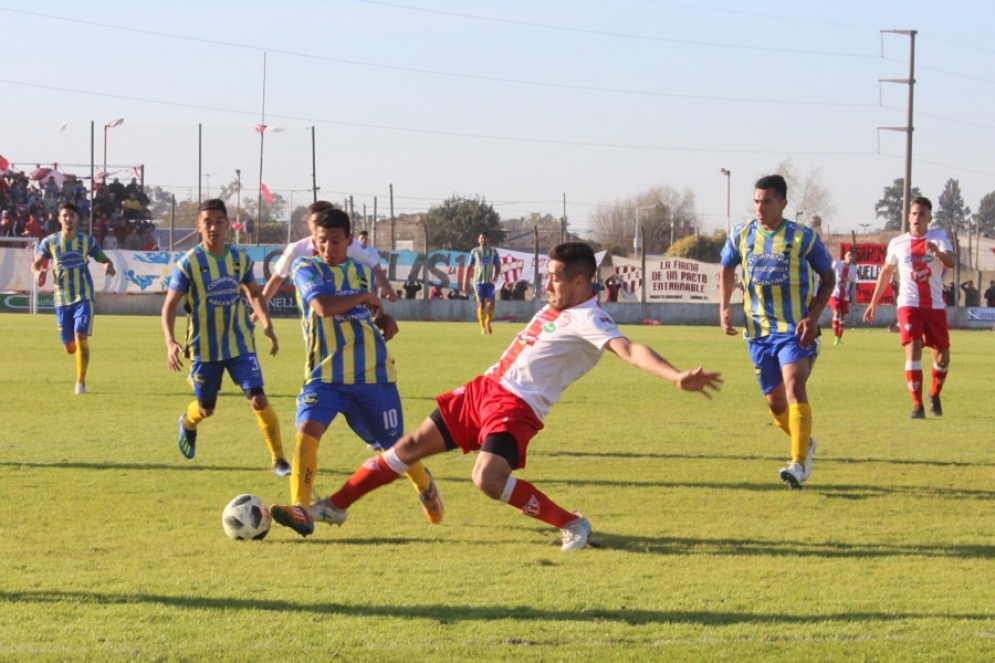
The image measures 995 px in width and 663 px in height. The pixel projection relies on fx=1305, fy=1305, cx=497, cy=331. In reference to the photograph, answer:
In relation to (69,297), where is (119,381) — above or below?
below

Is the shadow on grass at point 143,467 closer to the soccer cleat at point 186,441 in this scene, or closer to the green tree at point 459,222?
the soccer cleat at point 186,441

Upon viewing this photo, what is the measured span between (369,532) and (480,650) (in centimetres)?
239

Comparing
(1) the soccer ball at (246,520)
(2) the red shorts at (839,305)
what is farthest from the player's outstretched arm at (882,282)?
(2) the red shorts at (839,305)

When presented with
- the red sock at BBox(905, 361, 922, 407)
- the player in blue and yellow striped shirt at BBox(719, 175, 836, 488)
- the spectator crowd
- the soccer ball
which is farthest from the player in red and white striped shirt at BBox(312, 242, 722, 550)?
the spectator crowd

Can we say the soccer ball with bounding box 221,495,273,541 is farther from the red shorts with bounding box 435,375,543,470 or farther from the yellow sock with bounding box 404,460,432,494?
the red shorts with bounding box 435,375,543,470

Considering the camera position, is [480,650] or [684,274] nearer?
[480,650]

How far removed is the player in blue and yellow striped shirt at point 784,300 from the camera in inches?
343

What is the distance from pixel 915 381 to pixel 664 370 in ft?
28.3

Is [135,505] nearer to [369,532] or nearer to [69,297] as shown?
[369,532]

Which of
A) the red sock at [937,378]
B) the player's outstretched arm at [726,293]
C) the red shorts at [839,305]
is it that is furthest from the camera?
the red shorts at [839,305]

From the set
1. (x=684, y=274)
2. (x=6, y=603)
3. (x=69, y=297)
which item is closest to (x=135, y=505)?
(x=6, y=603)

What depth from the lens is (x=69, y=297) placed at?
49.4ft

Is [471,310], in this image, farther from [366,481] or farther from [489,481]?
[489,481]

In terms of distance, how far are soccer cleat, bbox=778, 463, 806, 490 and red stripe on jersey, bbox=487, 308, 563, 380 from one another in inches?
112
